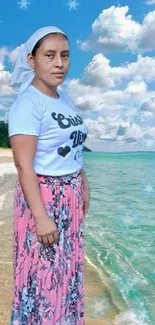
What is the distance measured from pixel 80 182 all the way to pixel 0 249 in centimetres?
238

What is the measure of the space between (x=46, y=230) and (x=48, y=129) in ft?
1.28

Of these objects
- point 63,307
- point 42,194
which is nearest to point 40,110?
point 42,194

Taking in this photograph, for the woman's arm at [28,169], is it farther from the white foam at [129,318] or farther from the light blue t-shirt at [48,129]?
the white foam at [129,318]

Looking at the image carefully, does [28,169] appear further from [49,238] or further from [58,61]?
[58,61]

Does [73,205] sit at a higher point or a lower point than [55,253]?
higher

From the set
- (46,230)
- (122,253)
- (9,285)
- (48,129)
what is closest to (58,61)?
(48,129)

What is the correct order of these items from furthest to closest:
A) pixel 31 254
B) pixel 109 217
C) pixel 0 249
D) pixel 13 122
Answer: pixel 109 217
pixel 0 249
pixel 31 254
pixel 13 122

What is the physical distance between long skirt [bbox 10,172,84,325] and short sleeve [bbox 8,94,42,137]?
21 centimetres

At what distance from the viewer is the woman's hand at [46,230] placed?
191 centimetres

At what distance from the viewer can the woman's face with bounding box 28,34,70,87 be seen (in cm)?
196

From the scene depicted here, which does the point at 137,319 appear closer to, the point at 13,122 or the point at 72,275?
the point at 72,275


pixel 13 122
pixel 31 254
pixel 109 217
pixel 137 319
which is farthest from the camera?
pixel 109 217

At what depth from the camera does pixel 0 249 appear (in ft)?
14.1

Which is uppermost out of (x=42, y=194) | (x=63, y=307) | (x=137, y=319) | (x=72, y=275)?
(x=42, y=194)
